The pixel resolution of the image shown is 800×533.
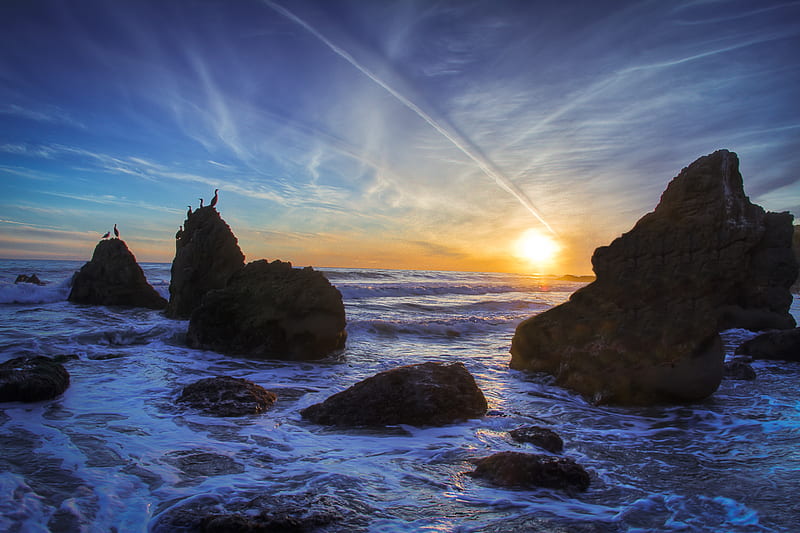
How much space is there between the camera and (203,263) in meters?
16.3

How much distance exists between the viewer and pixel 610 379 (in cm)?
716

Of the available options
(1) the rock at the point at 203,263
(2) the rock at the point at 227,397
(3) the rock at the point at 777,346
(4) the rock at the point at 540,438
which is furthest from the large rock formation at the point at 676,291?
(1) the rock at the point at 203,263

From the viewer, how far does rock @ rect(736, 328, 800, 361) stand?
34.7 ft

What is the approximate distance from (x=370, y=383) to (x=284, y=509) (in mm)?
3031

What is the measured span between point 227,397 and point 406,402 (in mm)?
2651

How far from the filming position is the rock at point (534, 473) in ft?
13.0

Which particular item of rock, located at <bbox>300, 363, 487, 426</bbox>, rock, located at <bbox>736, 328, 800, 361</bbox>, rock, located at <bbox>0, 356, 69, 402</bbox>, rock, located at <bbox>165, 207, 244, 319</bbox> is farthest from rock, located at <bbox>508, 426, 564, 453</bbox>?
rock, located at <bbox>165, 207, 244, 319</bbox>

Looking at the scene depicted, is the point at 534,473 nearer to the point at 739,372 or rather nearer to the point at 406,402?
the point at 406,402

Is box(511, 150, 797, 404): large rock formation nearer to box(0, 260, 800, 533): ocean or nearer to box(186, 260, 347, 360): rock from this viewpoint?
box(0, 260, 800, 533): ocean

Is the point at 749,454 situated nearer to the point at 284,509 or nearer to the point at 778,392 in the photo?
the point at 778,392

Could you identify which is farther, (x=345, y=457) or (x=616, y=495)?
(x=345, y=457)

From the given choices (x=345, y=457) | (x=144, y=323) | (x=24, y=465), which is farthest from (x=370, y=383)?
(x=144, y=323)

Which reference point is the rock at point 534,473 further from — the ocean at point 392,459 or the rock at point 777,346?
the rock at point 777,346

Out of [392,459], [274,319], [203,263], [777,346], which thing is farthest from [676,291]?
[203,263]
